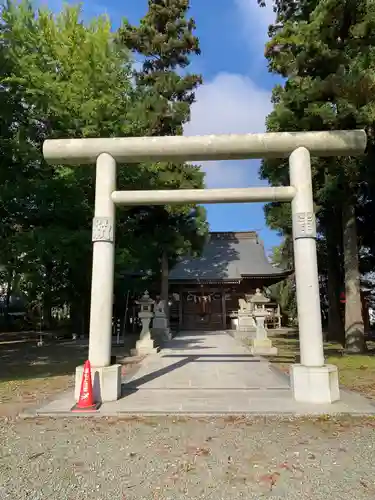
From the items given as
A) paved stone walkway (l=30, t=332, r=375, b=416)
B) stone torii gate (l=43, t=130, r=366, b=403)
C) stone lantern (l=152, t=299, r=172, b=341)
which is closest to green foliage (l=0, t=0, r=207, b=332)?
stone lantern (l=152, t=299, r=172, b=341)

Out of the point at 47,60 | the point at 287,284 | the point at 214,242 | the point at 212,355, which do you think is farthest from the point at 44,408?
the point at 214,242

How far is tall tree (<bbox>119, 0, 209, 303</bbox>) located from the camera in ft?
62.6

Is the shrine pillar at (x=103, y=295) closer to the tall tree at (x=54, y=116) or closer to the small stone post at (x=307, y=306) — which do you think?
the small stone post at (x=307, y=306)

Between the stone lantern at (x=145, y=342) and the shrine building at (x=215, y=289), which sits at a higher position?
the shrine building at (x=215, y=289)

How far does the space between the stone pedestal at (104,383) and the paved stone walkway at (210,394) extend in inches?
6.9

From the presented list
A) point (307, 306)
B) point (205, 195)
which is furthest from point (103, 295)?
point (307, 306)

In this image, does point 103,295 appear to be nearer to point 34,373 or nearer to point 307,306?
point 307,306

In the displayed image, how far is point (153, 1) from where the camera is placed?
20328 millimetres

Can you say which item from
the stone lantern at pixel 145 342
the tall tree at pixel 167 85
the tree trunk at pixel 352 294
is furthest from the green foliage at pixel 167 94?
the tree trunk at pixel 352 294

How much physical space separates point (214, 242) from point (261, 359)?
65.1 ft

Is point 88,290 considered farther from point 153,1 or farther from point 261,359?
point 153,1

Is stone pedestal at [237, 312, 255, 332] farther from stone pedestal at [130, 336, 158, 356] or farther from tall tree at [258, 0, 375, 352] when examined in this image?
stone pedestal at [130, 336, 158, 356]

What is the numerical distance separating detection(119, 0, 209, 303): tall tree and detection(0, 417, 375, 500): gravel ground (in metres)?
14.9

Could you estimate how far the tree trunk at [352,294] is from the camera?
11961 millimetres
